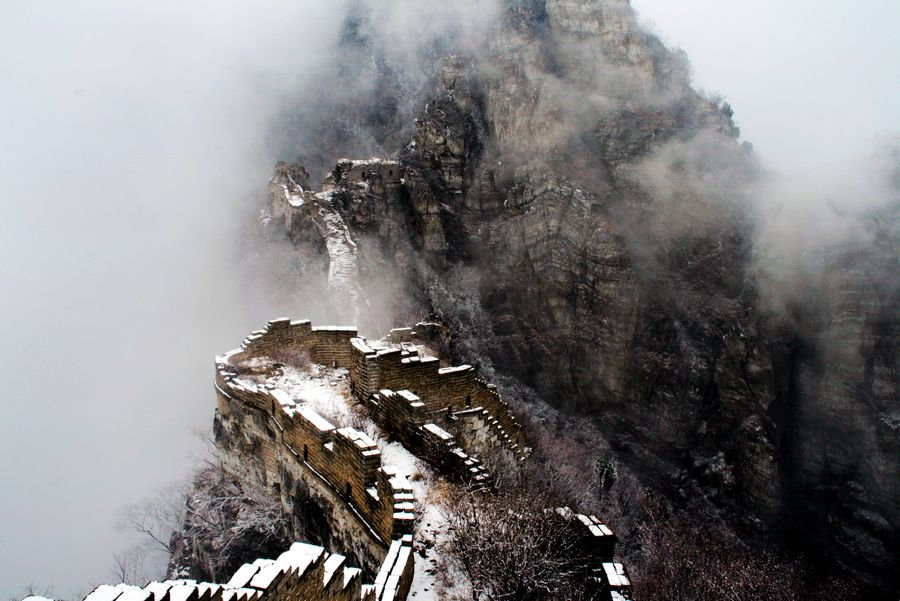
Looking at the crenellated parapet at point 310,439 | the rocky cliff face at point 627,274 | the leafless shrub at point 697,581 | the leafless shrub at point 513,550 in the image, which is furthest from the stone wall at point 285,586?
the rocky cliff face at point 627,274

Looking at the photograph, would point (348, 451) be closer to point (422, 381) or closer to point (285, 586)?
point (422, 381)

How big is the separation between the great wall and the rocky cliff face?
2093 cm

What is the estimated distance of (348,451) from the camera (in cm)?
915

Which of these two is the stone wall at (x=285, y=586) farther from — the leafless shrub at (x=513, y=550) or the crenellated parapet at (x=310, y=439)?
the crenellated parapet at (x=310, y=439)

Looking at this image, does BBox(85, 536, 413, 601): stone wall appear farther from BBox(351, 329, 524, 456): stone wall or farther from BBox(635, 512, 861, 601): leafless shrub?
BBox(635, 512, 861, 601): leafless shrub

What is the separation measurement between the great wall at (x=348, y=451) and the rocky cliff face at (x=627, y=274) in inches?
824

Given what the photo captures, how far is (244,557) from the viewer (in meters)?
11.9

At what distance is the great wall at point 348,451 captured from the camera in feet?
16.3

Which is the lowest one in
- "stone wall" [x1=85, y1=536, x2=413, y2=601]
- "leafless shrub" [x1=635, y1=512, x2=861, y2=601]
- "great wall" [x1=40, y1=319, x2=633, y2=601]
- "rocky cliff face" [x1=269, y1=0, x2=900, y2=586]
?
"leafless shrub" [x1=635, y1=512, x2=861, y2=601]

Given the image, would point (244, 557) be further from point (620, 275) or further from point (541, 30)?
point (541, 30)

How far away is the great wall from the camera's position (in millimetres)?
4977

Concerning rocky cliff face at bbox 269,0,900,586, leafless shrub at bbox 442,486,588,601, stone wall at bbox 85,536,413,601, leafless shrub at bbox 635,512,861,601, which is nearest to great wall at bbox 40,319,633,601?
stone wall at bbox 85,536,413,601

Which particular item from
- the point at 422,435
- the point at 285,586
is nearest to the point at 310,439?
the point at 422,435

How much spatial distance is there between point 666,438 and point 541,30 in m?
36.0
